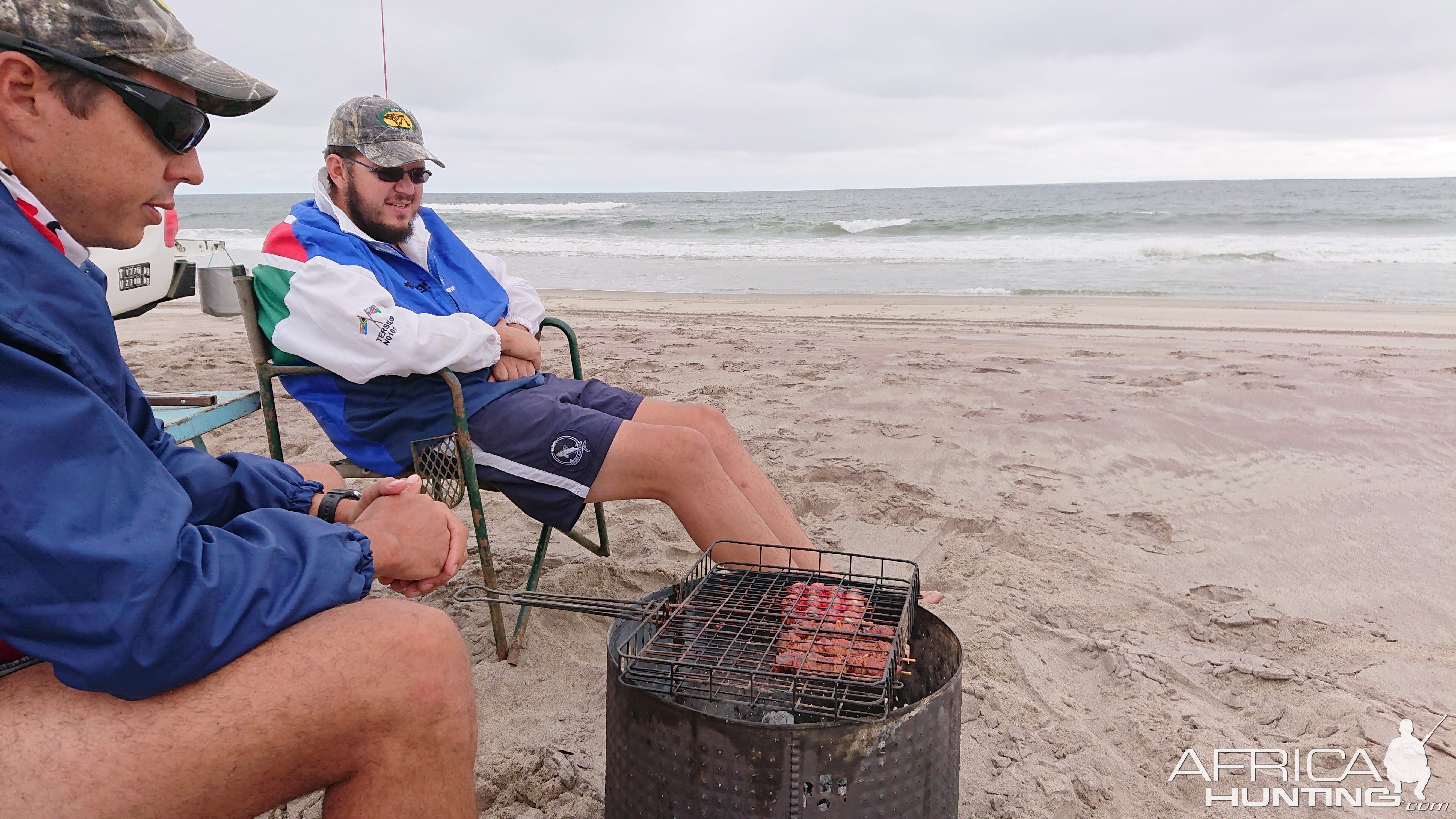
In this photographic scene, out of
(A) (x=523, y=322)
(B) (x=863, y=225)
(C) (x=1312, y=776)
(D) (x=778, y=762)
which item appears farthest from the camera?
(B) (x=863, y=225)

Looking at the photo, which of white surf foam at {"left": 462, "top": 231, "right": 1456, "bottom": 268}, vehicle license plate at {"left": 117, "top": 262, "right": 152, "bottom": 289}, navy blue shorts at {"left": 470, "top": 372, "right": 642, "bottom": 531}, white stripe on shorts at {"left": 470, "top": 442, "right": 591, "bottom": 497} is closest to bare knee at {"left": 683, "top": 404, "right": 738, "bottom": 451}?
navy blue shorts at {"left": 470, "top": 372, "right": 642, "bottom": 531}

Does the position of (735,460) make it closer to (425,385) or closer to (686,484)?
(686,484)

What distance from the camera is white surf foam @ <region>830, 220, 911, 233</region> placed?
2527 cm

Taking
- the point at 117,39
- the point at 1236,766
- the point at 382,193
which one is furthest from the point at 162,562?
the point at 1236,766

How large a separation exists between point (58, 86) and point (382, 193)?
1.71 meters

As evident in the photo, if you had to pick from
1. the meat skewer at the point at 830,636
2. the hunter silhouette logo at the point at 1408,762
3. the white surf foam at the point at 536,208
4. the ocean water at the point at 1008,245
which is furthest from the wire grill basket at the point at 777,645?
the white surf foam at the point at 536,208

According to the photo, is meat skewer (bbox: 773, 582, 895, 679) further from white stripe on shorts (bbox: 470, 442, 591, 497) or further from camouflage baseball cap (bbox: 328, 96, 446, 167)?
camouflage baseball cap (bbox: 328, 96, 446, 167)

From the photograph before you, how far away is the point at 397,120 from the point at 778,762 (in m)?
2.35

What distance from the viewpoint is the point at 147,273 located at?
394 centimetres

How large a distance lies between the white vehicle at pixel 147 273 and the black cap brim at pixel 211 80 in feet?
8.69


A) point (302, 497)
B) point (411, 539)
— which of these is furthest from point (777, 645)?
point (302, 497)

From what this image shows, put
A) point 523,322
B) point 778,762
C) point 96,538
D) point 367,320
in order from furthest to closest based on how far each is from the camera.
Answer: point 523,322 → point 367,320 → point 778,762 → point 96,538

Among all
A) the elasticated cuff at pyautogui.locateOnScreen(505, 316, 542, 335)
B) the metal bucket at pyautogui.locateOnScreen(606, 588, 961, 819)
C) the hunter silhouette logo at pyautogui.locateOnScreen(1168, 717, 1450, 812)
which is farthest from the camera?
the elasticated cuff at pyautogui.locateOnScreen(505, 316, 542, 335)

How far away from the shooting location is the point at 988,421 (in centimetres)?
528
